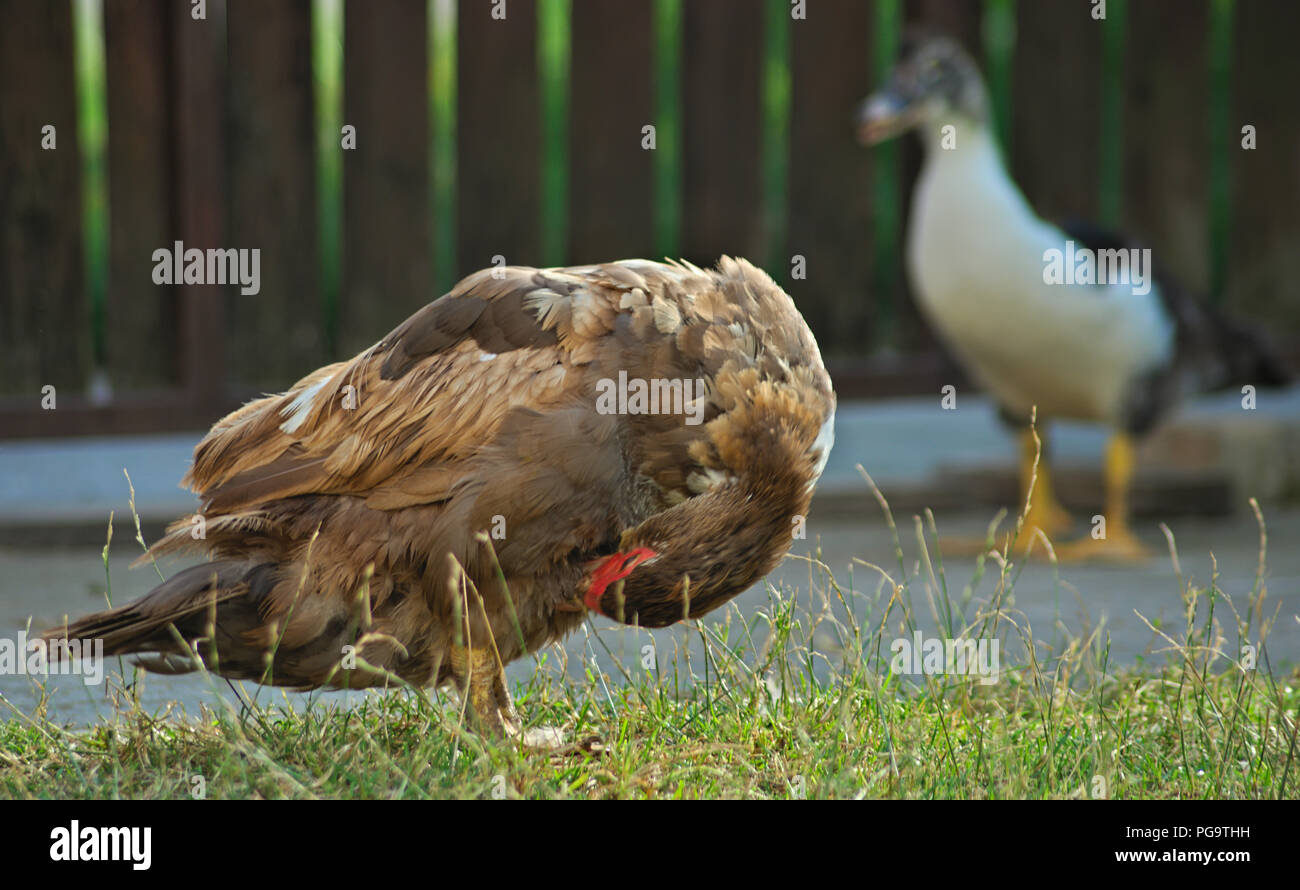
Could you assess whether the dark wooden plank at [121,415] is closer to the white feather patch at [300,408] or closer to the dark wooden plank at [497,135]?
the dark wooden plank at [497,135]

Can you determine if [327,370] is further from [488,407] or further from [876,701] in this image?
[876,701]

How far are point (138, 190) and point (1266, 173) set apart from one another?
16.2 feet

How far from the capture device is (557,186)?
259 inches

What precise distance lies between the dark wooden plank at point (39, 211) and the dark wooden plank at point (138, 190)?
13cm

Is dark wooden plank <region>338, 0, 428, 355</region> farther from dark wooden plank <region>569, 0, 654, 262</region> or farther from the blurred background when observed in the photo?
dark wooden plank <region>569, 0, 654, 262</region>

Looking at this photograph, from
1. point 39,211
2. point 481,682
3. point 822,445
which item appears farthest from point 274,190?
point 822,445

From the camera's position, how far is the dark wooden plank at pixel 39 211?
18.9ft

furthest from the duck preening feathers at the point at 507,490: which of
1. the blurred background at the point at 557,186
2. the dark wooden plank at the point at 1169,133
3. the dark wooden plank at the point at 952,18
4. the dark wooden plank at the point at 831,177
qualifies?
the dark wooden plank at the point at 1169,133

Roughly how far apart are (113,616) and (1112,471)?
3985 millimetres

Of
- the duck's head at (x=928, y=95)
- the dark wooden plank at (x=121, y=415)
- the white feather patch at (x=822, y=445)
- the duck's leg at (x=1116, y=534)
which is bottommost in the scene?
the duck's leg at (x=1116, y=534)

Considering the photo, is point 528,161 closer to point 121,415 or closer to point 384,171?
point 384,171

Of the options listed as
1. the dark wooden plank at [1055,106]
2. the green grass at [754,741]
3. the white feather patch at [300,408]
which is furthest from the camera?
the dark wooden plank at [1055,106]

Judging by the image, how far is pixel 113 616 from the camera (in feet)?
10.2

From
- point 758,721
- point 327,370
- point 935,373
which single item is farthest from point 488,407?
point 935,373
